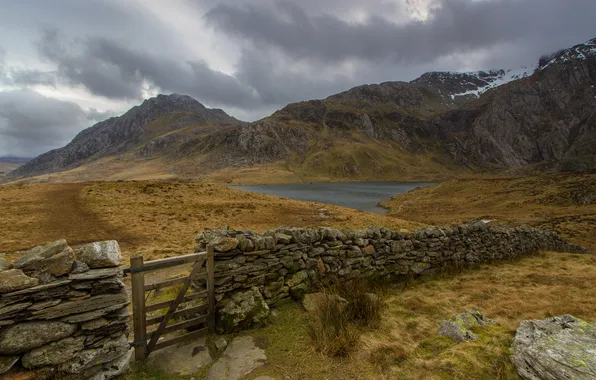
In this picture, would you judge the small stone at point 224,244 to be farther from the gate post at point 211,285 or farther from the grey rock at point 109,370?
the grey rock at point 109,370

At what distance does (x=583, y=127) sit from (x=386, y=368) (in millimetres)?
277598

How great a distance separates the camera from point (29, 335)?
4.27 meters

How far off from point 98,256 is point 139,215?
74.6ft

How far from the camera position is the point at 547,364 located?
13.6 ft

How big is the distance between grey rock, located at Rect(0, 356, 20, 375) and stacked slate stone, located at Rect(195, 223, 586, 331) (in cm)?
346

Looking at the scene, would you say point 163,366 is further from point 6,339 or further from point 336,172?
point 336,172

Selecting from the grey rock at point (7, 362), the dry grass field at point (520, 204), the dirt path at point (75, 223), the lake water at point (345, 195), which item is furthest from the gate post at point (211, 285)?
the lake water at point (345, 195)

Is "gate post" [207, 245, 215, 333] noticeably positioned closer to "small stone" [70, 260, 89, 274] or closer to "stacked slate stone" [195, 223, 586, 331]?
"stacked slate stone" [195, 223, 586, 331]

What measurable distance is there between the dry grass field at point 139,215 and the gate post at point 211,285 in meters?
9.44

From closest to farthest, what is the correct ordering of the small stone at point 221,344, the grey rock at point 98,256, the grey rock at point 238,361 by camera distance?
the grey rock at point 98,256, the grey rock at point 238,361, the small stone at point 221,344

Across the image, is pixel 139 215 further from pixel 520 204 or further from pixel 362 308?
pixel 520 204

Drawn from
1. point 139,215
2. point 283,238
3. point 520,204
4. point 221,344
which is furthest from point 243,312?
point 520,204

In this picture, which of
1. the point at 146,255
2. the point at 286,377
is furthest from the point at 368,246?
the point at 146,255

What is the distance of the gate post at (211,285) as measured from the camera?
21.4 ft
